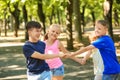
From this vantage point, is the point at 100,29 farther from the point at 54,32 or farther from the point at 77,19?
the point at 77,19

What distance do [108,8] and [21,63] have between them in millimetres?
8050

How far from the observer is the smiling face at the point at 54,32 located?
6.82 m

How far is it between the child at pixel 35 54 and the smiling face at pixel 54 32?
1000 mm

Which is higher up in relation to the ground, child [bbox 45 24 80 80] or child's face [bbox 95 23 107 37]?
child's face [bbox 95 23 107 37]

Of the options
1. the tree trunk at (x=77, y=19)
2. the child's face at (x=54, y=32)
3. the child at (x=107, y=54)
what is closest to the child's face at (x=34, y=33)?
the child at (x=107, y=54)

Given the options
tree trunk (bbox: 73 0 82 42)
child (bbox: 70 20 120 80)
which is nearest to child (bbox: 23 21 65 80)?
child (bbox: 70 20 120 80)

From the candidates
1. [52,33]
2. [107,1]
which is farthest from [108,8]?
[52,33]

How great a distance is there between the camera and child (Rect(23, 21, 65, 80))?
18.8 ft

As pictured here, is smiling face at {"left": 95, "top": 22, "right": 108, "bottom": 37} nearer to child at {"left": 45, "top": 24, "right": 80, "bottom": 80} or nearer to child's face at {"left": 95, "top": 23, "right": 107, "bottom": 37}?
child's face at {"left": 95, "top": 23, "right": 107, "bottom": 37}

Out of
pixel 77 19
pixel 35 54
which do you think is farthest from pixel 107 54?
pixel 77 19

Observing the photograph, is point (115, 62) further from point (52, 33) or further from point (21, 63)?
point (21, 63)

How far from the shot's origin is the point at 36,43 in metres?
5.82

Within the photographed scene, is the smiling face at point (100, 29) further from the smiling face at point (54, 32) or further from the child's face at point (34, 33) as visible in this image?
the smiling face at point (54, 32)

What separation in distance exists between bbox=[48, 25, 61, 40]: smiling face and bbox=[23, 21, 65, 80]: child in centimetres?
100
